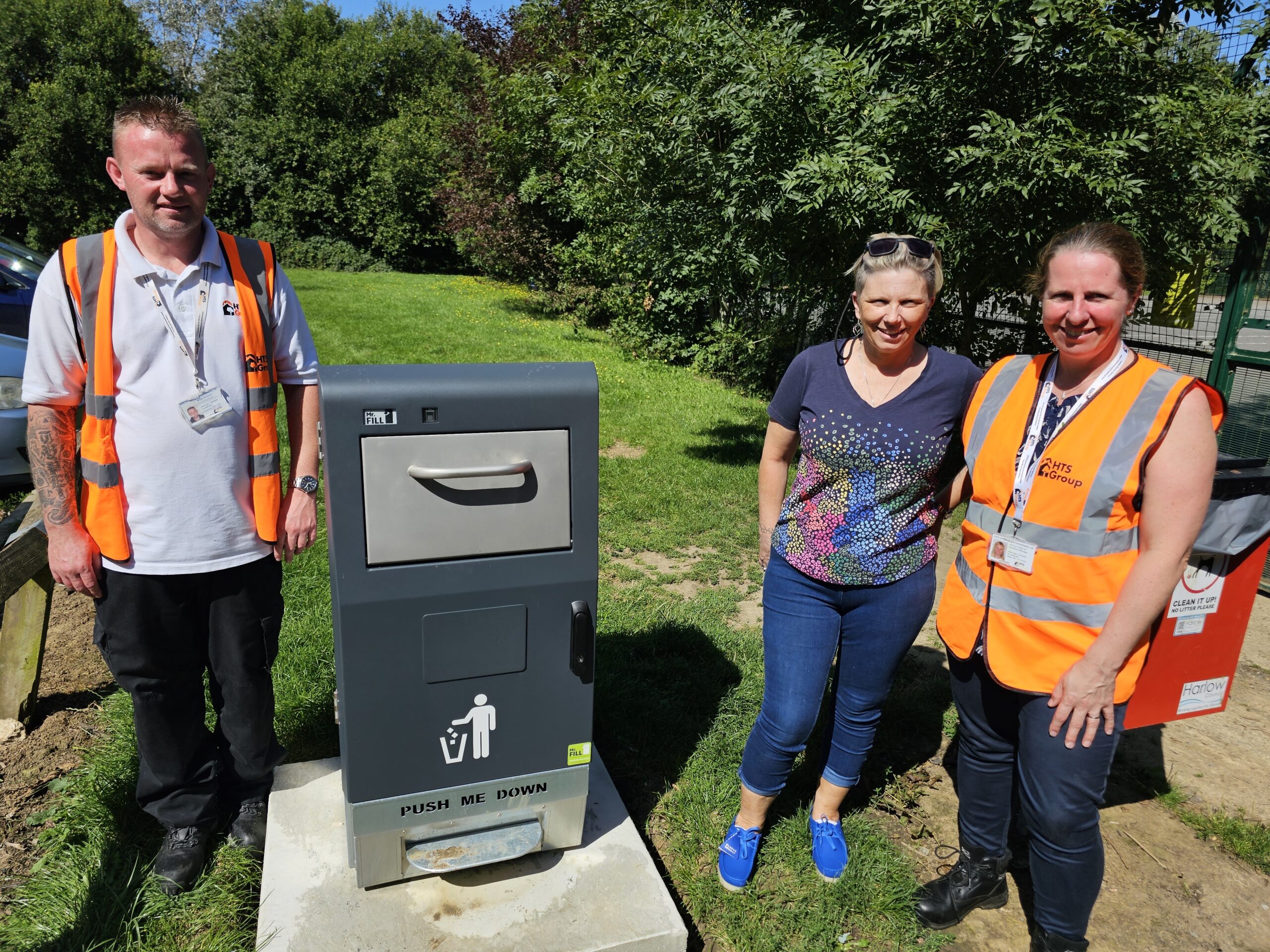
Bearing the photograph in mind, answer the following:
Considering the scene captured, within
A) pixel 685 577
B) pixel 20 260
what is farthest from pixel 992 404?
pixel 20 260

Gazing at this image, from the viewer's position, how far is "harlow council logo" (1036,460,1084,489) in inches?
79.7

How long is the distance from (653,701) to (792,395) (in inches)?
66.3

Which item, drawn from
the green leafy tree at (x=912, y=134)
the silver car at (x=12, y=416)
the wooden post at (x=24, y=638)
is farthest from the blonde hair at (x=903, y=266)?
the silver car at (x=12, y=416)

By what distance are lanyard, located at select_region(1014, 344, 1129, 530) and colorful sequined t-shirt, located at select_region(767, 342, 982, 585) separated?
24 centimetres

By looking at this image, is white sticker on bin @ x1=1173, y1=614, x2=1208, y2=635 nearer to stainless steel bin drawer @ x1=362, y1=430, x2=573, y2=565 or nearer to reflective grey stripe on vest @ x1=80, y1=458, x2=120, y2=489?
stainless steel bin drawer @ x1=362, y1=430, x2=573, y2=565

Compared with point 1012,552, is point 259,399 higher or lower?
higher

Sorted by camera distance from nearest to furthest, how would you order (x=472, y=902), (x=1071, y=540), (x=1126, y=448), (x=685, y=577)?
(x=1126, y=448), (x=1071, y=540), (x=472, y=902), (x=685, y=577)

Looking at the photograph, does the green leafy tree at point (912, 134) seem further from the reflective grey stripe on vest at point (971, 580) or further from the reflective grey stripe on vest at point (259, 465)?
the reflective grey stripe on vest at point (259, 465)

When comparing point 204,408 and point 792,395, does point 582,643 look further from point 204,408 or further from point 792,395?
point 204,408

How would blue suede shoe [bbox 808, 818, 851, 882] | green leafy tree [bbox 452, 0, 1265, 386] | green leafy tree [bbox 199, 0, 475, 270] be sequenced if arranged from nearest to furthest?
blue suede shoe [bbox 808, 818, 851, 882]
green leafy tree [bbox 452, 0, 1265, 386]
green leafy tree [bbox 199, 0, 475, 270]

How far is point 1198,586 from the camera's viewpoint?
110 inches

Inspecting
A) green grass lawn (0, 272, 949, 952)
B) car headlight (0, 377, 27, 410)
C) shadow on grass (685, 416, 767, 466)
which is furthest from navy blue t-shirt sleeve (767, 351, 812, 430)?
car headlight (0, 377, 27, 410)

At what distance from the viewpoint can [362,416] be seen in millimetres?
1950

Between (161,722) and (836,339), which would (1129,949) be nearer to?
(836,339)
